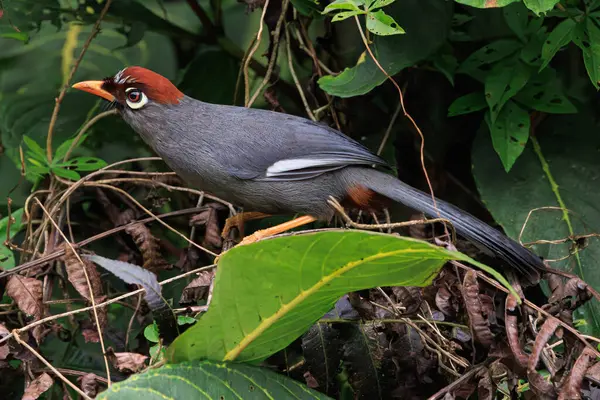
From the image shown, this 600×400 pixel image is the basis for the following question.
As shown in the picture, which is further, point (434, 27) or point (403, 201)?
point (434, 27)

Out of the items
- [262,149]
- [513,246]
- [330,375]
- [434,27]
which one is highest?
[434,27]

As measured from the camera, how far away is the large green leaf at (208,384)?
178cm

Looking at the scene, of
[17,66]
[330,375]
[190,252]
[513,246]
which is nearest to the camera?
[330,375]

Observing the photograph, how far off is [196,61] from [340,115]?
0.87m

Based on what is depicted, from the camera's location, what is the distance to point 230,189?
276cm

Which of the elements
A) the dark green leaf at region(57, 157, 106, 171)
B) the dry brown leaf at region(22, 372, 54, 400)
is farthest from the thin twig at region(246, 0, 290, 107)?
the dry brown leaf at region(22, 372, 54, 400)

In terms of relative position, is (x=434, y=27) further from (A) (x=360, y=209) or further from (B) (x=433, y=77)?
(A) (x=360, y=209)

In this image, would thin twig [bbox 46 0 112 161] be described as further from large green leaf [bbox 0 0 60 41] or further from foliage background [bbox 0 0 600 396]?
large green leaf [bbox 0 0 60 41]

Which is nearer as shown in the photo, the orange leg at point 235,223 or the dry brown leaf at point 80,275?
the dry brown leaf at point 80,275

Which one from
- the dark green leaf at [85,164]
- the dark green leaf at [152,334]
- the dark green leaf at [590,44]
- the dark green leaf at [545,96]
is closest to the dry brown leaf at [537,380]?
the dark green leaf at [152,334]

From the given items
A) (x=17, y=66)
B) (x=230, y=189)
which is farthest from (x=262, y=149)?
(x=17, y=66)

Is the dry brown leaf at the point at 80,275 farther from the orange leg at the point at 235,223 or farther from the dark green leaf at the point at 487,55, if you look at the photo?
the dark green leaf at the point at 487,55

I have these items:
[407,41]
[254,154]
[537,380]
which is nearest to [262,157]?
[254,154]

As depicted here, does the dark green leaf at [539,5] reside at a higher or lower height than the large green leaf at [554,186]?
higher
